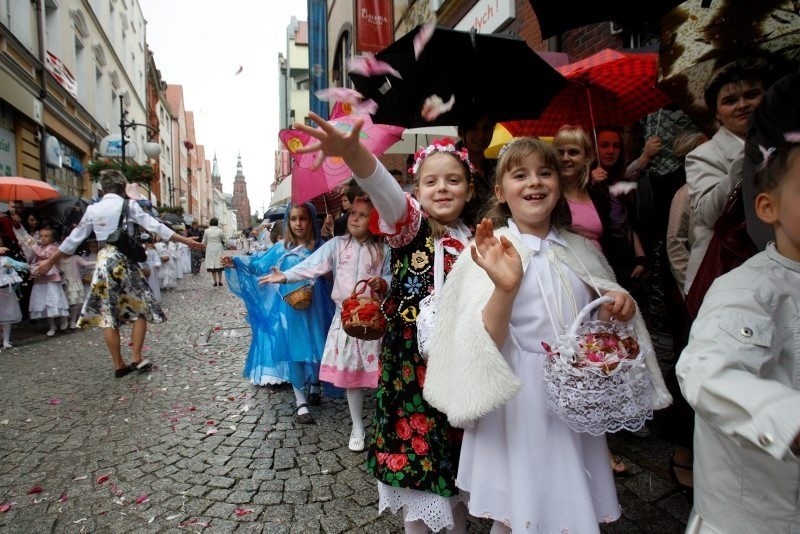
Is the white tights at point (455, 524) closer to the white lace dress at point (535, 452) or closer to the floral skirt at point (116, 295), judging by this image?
the white lace dress at point (535, 452)

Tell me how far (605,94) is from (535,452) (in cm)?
253

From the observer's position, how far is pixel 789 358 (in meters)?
1.12

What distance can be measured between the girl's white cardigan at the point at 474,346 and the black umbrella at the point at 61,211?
911cm

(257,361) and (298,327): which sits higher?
(298,327)

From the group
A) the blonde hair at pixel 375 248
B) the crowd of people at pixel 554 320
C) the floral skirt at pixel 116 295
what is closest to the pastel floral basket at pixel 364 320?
the crowd of people at pixel 554 320

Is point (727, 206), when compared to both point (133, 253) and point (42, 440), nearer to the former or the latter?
point (42, 440)

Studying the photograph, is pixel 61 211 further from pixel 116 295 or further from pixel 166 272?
pixel 116 295

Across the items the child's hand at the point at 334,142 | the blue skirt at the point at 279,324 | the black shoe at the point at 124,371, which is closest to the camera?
the child's hand at the point at 334,142

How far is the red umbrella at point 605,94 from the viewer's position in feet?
9.71

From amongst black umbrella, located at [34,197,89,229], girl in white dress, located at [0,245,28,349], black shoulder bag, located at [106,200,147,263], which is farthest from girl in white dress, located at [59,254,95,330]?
black shoulder bag, located at [106,200,147,263]

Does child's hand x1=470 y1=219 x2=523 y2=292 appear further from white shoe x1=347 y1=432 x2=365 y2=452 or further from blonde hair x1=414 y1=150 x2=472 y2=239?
white shoe x1=347 y1=432 x2=365 y2=452

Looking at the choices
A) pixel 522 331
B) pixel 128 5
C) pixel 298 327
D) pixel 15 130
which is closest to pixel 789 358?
pixel 522 331

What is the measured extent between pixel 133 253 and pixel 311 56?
57.7 feet

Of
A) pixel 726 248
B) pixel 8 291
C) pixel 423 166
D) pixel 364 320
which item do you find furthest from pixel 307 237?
pixel 8 291
